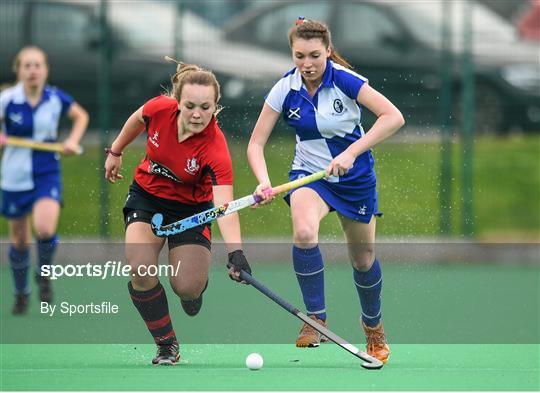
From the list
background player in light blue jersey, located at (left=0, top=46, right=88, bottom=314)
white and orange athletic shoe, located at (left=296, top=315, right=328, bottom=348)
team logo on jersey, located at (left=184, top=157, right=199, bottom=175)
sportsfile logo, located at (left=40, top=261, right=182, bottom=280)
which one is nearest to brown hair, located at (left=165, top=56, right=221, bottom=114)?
team logo on jersey, located at (left=184, top=157, right=199, bottom=175)

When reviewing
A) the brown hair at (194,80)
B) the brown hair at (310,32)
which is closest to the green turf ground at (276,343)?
the brown hair at (194,80)

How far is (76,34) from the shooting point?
38.1 ft

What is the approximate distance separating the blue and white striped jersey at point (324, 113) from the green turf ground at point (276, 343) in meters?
0.94

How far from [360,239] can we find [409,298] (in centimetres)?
111

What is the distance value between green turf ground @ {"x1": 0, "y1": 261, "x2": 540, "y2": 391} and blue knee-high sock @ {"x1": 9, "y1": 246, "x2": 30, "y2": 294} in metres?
0.18

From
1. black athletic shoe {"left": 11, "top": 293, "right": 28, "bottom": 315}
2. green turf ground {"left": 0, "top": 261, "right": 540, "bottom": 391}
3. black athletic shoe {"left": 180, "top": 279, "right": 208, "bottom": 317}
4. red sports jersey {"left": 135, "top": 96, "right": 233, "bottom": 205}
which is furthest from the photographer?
black athletic shoe {"left": 11, "top": 293, "right": 28, "bottom": 315}

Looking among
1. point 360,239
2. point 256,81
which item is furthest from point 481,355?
point 256,81

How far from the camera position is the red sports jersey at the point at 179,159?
6.49 m

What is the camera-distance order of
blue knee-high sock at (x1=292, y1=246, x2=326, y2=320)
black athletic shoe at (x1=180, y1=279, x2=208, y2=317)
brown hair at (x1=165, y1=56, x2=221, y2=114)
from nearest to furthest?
brown hair at (x1=165, y1=56, x2=221, y2=114) < blue knee-high sock at (x1=292, y1=246, x2=326, y2=320) < black athletic shoe at (x1=180, y1=279, x2=208, y2=317)

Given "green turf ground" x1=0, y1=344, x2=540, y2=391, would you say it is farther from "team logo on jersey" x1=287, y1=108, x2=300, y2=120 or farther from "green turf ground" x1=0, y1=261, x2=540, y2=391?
"team logo on jersey" x1=287, y1=108, x2=300, y2=120

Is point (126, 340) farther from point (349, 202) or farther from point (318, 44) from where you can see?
point (318, 44)

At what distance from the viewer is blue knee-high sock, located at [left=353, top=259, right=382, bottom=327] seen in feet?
23.0

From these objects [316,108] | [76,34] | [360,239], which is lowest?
[360,239]

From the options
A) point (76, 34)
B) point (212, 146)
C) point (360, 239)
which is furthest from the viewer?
point (76, 34)
